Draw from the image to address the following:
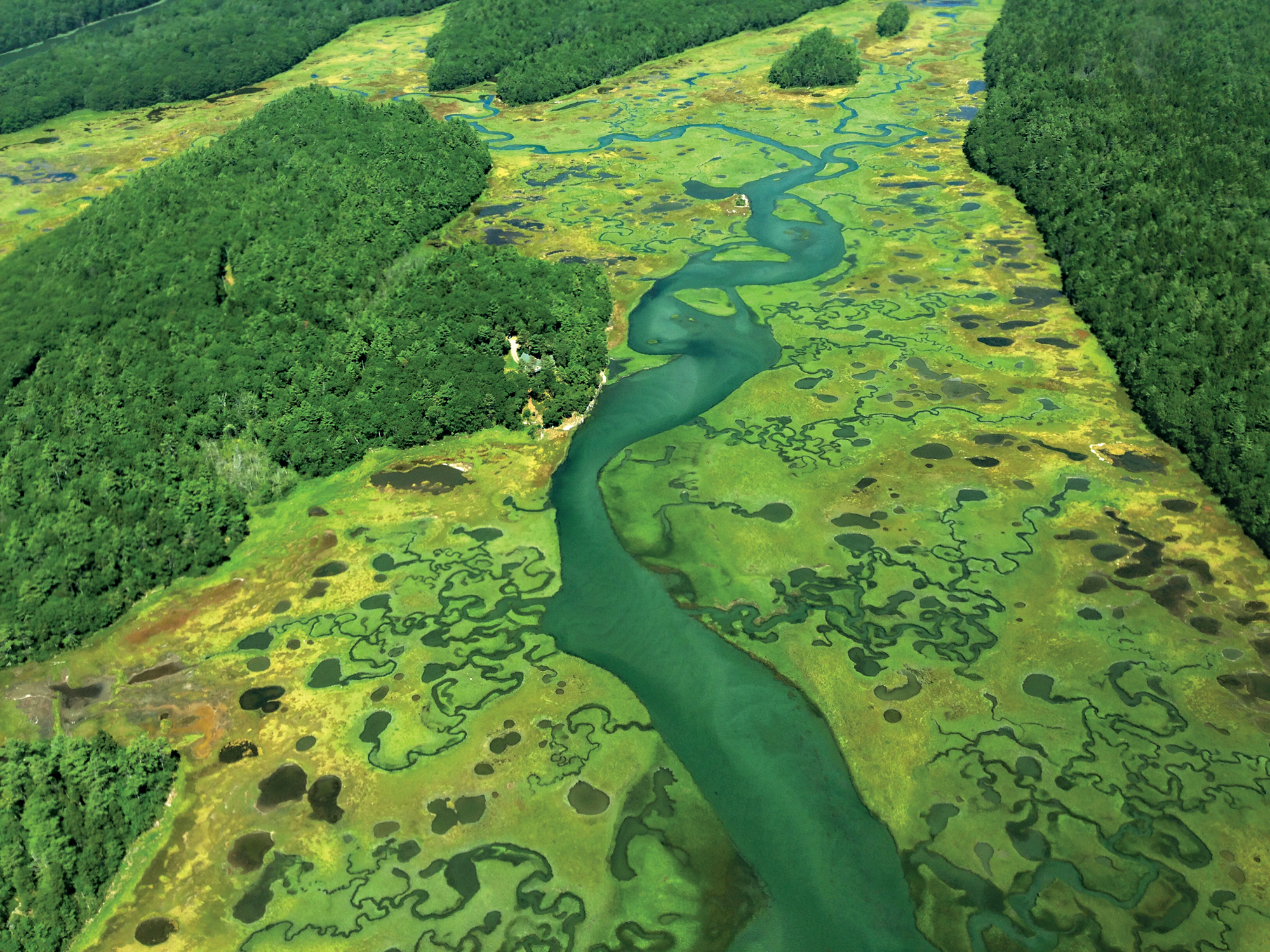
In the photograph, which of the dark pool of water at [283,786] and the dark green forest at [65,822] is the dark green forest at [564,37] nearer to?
the dark pool of water at [283,786]

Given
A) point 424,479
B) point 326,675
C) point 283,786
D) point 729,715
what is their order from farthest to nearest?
1. point 424,479
2. point 326,675
3. point 729,715
4. point 283,786

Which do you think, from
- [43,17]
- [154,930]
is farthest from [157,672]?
[43,17]

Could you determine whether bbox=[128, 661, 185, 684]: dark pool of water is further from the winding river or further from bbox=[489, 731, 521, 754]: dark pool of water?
the winding river

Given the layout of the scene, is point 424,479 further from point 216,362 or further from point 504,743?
point 504,743

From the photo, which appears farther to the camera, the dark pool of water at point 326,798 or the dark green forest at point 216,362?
the dark green forest at point 216,362

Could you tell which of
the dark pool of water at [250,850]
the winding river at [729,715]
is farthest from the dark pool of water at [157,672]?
the winding river at [729,715]

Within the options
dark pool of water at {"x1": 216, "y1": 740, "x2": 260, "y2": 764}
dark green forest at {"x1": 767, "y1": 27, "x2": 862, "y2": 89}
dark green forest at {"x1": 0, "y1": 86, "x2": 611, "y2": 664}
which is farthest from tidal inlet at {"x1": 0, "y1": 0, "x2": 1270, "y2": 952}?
dark green forest at {"x1": 767, "y1": 27, "x2": 862, "y2": 89}
